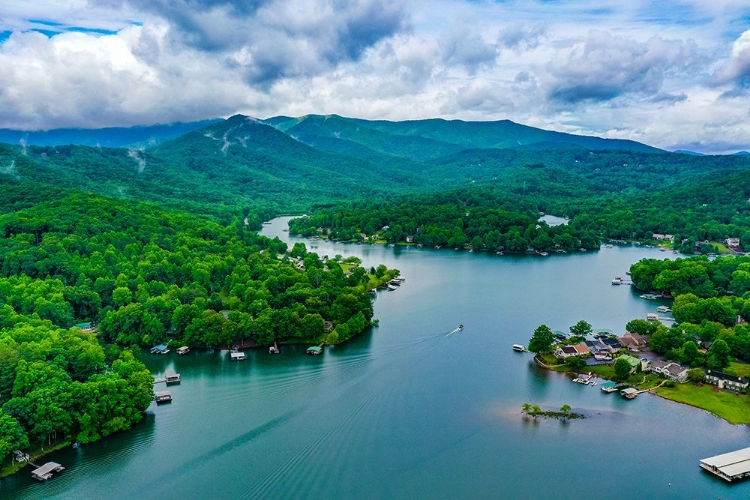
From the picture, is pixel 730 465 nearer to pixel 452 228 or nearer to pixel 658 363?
pixel 658 363

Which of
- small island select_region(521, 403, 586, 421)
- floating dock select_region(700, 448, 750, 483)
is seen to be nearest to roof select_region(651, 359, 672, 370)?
small island select_region(521, 403, 586, 421)

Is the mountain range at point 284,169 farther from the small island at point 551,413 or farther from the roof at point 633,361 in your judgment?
the roof at point 633,361

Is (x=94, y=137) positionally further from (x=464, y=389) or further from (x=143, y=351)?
(x=464, y=389)

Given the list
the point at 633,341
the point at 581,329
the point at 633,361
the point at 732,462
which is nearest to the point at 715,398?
the point at 633,361

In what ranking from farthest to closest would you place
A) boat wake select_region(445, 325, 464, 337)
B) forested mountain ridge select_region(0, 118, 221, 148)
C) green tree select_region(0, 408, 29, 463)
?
forested mountain ridge select_region(0, 118, 221, 148) < boat wake select_region(445, 325, 464, 337) < green tree select_region(0, 408, 29, 463)

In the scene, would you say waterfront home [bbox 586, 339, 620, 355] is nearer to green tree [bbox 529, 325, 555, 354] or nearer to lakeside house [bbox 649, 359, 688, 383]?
green tree [bbox 529, 325, 555, 354]

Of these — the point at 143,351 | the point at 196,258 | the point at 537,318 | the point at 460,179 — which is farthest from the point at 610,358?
the point at 460,179

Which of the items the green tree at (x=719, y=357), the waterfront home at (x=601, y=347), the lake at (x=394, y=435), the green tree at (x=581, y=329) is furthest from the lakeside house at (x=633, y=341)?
the lake at (x=394, y=435)
